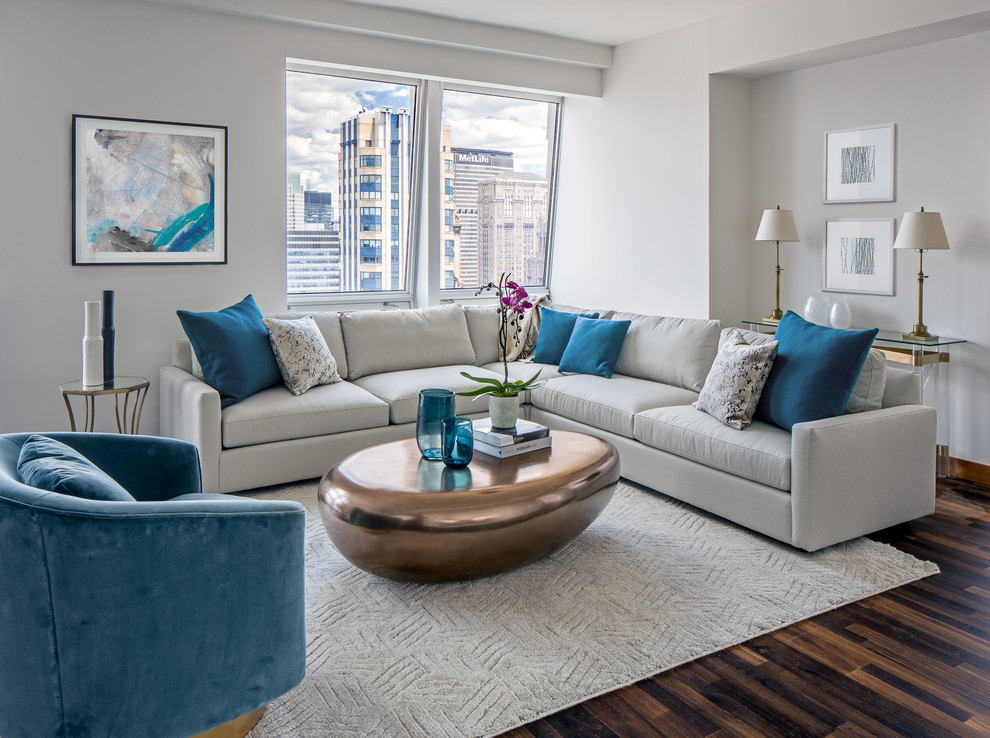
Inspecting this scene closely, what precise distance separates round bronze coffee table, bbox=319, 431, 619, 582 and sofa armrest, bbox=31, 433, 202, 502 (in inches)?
19.7

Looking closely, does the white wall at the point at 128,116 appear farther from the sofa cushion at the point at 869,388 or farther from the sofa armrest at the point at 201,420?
the sofa cushion at the point at 869,388

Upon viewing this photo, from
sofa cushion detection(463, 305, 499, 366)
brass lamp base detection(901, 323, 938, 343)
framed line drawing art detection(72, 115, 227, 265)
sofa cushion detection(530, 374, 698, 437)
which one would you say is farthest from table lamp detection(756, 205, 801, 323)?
framed line drawing art detection(72, 115, 227, 265)

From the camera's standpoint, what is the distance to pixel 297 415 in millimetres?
3996

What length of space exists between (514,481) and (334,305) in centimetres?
306

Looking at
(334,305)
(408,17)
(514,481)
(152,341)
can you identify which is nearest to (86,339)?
(152,341)

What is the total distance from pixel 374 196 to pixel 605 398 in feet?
8.08

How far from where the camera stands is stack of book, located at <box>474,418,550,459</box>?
3152mm

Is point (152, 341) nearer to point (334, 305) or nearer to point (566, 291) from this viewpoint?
point (334, 305)

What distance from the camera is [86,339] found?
3.92 meters

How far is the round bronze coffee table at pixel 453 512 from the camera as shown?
2600mm

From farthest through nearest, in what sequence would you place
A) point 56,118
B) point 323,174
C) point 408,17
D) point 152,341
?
point 323,174, point 408,17, point 152,341, point 56,118

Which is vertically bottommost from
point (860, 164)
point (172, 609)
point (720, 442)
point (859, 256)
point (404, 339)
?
point (172, 609)

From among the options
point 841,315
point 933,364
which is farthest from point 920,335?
point 841,315

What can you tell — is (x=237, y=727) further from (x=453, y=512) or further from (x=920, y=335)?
(x=920, y=335)
